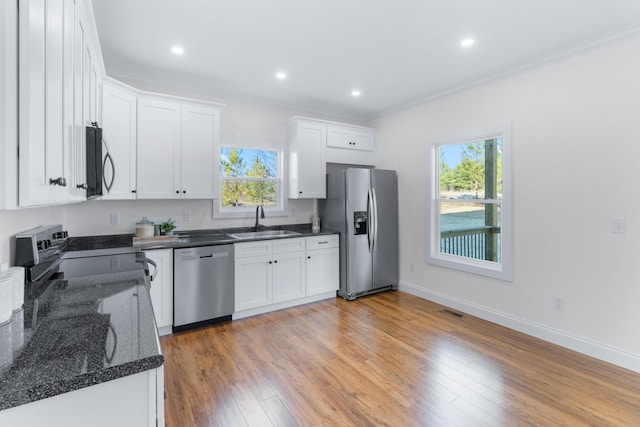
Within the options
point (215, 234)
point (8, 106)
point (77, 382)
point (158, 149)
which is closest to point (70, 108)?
point (8, 106)

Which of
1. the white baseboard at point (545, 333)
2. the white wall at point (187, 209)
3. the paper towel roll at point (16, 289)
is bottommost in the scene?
the white baseboard at point (545, 333)

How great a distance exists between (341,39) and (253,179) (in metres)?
2.14

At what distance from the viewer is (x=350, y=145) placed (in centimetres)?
473

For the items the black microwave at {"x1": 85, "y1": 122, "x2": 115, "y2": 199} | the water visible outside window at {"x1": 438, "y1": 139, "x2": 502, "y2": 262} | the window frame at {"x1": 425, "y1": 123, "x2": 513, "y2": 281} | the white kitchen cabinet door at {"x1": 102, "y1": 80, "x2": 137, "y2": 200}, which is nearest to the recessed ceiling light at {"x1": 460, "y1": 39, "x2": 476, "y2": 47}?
the window frame at {"x1": 425, "y1": 123, "x2": 513, "y2": 281}

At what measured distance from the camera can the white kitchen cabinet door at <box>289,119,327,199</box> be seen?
428 centimetres

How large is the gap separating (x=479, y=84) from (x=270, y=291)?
334 cm

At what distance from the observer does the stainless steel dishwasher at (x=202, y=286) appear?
124 inches

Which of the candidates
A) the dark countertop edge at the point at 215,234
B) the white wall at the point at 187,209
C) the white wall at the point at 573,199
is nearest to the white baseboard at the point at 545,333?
the white wall at the point at 573,199

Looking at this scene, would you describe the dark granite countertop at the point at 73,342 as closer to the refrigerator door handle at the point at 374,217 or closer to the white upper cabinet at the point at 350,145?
the refrigerator door handle at the point at 374,217

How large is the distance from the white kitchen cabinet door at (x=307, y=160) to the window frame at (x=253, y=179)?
0.11m

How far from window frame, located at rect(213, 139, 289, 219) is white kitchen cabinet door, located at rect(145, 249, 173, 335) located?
2.91ft

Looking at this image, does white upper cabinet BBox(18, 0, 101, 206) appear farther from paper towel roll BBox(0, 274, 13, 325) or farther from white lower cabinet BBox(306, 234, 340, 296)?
white lower cabinet BBox(306, 234, 340, 296)

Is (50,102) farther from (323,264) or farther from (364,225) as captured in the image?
(364,225)

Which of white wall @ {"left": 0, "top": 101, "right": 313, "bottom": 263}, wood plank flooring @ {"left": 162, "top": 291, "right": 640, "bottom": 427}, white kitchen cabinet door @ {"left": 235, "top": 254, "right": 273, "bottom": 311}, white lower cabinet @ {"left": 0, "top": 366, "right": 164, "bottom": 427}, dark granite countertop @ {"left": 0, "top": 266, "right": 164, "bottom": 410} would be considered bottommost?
wood plank flooring @ {"left": 162, "top": 291, "right": 640, "bottom": 427}
